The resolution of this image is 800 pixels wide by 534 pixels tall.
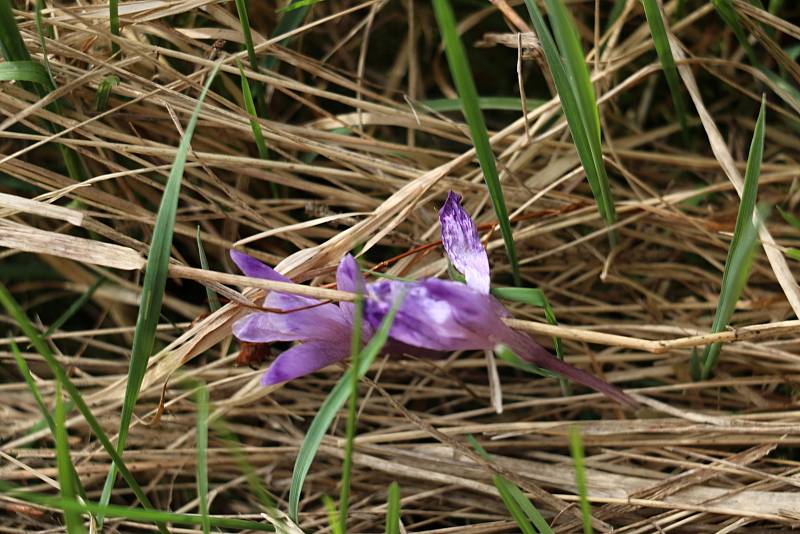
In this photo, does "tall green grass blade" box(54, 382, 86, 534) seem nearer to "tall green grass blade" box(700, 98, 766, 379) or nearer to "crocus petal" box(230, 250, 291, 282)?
"crocus petal" box(230, 250, 291, 282)

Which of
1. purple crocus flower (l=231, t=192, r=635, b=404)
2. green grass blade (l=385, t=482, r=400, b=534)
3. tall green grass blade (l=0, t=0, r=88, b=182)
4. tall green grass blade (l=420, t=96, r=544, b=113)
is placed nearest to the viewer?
green grass blade (l=385, t=482, r=400, b=534)

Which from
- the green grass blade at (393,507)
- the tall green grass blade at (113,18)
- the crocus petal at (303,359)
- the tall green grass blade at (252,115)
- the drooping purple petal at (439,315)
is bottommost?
the green grass blade at (393,507)

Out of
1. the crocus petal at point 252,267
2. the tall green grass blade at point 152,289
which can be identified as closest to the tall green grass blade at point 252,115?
the tall green grass blade at point 152,289

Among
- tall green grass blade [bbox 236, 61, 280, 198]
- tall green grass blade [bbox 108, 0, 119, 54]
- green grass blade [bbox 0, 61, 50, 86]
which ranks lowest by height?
tall green grass blade [bbox 236, 61, 280, 198]

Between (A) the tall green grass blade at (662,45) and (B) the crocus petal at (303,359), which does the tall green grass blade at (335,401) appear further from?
(A) the tall green grass blade at (662,45)

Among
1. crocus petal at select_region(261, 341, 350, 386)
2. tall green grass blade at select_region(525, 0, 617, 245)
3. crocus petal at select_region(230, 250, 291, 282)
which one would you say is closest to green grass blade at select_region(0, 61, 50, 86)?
crocus petal at select_region(230, 250, 291, 282)

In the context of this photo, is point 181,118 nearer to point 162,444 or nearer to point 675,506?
point 162,444

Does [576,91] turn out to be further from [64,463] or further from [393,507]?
[64,463]
